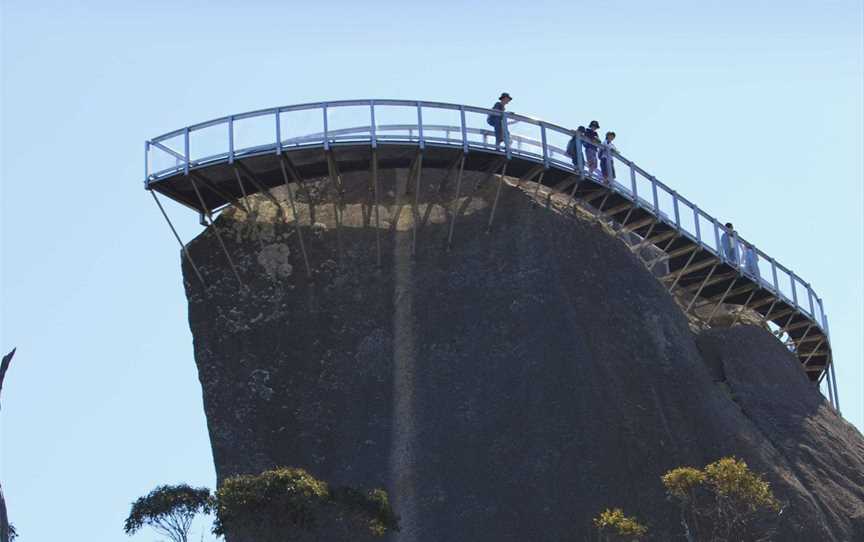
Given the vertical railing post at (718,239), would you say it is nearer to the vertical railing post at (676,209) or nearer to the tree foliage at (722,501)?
the vertical railing post at (676,209)

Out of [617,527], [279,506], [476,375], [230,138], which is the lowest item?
[617,527]

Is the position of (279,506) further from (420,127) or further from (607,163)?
(607,163)

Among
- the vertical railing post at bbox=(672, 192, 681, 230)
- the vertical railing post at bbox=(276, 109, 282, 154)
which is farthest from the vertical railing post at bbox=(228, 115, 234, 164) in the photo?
the vertical railing post at bbox=(672, 192, 681, 230)

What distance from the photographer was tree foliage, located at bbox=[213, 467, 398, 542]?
1695 inches

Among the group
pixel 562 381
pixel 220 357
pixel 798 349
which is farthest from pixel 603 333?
pixel 798 349

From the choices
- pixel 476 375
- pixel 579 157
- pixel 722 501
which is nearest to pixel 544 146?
pixel 579 157

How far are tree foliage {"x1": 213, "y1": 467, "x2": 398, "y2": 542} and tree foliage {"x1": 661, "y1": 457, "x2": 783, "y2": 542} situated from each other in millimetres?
7598

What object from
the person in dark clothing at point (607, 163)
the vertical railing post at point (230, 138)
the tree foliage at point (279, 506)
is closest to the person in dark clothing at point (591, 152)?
the person in dark clothing at point (607, 163)

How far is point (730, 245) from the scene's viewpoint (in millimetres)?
64375

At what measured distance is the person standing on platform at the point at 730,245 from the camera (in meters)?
64.1

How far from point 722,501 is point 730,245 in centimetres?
1915

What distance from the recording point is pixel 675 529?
49719 mm

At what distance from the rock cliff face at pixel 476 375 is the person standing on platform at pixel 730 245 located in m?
5.06

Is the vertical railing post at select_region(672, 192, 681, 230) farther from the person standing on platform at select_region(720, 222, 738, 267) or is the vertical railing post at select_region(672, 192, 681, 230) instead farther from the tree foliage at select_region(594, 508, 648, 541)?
the tree foliage at select_region(594, 508, 648, 541)
